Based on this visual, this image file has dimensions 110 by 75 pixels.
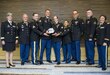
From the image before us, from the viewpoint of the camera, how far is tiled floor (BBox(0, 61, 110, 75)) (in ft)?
26.8

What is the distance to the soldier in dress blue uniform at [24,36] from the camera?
346 inches

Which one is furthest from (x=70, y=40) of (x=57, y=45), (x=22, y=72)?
(x=22, y=72)

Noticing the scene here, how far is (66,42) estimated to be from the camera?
350 inches

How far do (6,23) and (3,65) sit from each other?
124 cm

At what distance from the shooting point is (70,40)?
890 cm

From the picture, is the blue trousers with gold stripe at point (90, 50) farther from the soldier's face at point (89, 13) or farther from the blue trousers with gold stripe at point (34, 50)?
the blue trousers with gold stripe at point (34, 50)

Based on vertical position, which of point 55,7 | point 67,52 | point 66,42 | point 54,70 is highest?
point 55,7

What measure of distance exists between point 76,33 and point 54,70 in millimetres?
1316

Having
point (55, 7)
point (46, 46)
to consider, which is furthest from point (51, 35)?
point (55, 7)

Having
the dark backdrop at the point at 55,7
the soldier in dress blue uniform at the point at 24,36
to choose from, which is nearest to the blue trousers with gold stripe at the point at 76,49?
the dark backdrop at the point at 55,7

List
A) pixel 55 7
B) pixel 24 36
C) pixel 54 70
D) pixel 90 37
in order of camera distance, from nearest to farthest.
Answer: pixel 54 70
pixel 90 37
pixel 24 36
pixel 55 7

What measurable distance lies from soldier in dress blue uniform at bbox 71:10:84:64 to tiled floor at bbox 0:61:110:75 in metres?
0.33

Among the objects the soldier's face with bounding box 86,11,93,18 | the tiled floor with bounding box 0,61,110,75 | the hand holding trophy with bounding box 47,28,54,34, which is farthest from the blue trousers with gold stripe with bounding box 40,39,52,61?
the soldier's face with bounding box 86,11,93,18

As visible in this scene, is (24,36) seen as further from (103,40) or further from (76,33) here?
(103,40)
